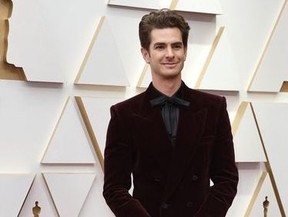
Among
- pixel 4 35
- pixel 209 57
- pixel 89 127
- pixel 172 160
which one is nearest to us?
pixel 172 160

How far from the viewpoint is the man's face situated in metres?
1.28

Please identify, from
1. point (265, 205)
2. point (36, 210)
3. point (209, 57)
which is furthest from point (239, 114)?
point (36, 210)

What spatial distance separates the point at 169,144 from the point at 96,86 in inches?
27.7

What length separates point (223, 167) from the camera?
131cm

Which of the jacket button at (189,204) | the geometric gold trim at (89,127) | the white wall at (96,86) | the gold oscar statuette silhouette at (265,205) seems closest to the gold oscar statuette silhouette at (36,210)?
the white wall at (96,86)

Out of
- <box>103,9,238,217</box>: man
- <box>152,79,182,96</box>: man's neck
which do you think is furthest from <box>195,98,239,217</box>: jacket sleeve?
<box>152,79,182,96</box>: man's neck

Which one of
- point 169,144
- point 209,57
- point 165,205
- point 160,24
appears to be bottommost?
point 165,205

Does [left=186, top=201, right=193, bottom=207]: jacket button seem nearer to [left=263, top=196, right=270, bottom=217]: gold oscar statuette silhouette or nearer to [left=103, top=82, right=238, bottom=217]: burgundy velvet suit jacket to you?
[left=103, top=82, right=238, bottom=217]: burgundy velvet suit jacket

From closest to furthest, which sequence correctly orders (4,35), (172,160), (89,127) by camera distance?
1. (172,160)
2. (4,35)
3. (89,127)

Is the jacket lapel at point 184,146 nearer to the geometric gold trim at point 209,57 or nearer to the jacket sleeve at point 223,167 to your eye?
the jacket sleeve at point 223,167

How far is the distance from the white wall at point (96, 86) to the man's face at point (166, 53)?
62cm

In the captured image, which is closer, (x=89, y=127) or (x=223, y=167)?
(x=223, y=167)

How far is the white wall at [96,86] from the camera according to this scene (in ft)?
5.97

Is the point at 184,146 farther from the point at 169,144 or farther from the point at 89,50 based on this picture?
the point at 89,50
